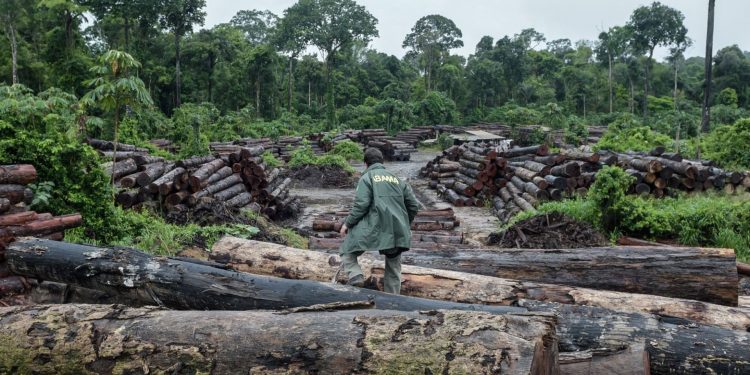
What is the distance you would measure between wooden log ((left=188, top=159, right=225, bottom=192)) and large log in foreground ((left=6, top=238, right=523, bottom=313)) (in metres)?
5.51

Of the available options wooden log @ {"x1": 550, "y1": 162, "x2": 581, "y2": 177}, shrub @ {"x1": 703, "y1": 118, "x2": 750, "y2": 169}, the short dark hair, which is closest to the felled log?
the short dark hair

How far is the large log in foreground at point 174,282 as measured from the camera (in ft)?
13.0

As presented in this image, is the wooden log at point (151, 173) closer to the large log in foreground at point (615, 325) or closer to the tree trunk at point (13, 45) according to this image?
the large log in foreground at point (615, 325)

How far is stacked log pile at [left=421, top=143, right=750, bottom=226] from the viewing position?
12914 millimetres

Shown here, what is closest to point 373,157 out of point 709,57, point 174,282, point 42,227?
point 174,282

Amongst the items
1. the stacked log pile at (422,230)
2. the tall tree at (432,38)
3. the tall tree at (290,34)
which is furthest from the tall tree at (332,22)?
the stacked log pile at (422,230)

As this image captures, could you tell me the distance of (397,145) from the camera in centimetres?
3244

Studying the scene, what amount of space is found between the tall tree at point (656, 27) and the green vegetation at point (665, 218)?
41.1 metres

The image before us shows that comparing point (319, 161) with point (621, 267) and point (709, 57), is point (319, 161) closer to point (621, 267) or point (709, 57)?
point (621, 267)

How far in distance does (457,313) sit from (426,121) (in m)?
43.6

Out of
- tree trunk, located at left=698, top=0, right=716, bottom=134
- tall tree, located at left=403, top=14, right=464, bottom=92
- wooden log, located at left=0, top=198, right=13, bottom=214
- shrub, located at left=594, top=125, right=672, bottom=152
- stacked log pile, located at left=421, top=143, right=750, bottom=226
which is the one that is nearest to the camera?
wooden log, located at left=0, top=198, right=13, bottom=214

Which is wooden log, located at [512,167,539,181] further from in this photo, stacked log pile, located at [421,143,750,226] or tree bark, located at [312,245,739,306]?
→ tree bark, located at [312,245,739,306]

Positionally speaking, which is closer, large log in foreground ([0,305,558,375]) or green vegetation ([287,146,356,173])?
large log in foreground ([0,305,558,375])

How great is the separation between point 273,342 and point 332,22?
50578 mm
